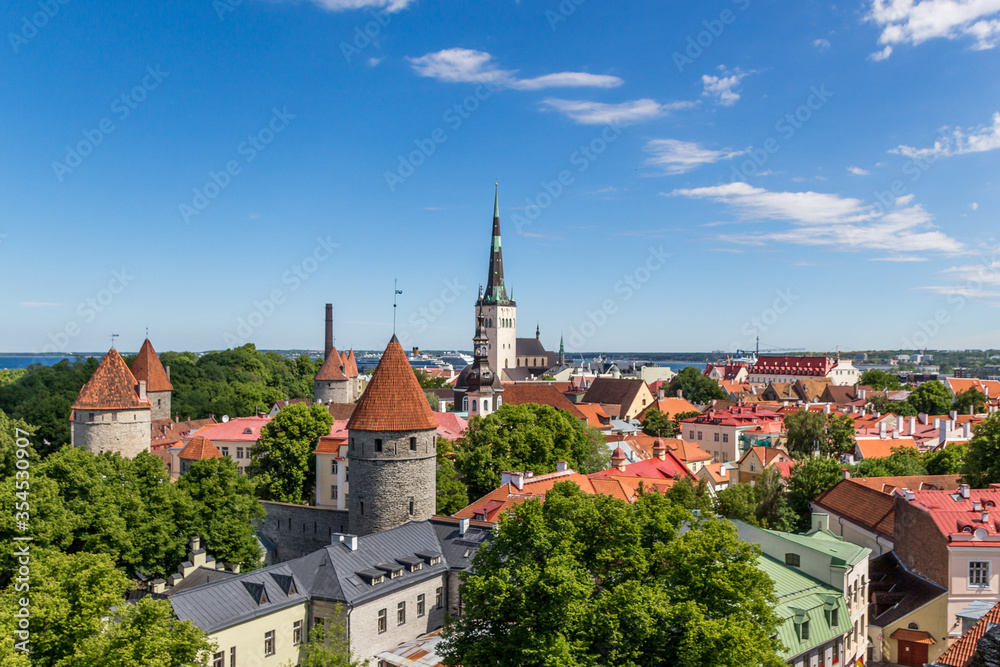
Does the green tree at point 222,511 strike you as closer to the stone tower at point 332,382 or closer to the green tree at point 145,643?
the green tree at point 145,643

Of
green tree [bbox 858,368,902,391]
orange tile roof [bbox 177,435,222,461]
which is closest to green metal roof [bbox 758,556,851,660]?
orange tile roof [bbox 177,435,222,461]

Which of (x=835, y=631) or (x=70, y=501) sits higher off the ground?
(x=70, y=501)

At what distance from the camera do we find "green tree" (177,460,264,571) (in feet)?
100

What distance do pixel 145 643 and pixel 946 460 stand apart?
1803 inches

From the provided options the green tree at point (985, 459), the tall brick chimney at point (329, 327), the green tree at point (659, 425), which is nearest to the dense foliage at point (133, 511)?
the green tree at point (985, 459)

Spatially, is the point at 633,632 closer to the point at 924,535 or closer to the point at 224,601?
the point at 224,601

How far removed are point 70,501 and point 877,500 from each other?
3251cm

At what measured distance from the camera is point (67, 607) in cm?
1803

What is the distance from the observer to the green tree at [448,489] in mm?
35781

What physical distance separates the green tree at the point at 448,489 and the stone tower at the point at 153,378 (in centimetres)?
3308

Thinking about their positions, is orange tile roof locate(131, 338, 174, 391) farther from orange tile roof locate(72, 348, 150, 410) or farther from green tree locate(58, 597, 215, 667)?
green tree locate(58, 597, 215, 667)

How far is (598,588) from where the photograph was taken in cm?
1848

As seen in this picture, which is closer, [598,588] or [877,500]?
[598,588]

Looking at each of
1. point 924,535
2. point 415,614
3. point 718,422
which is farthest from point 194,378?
point 924,535
